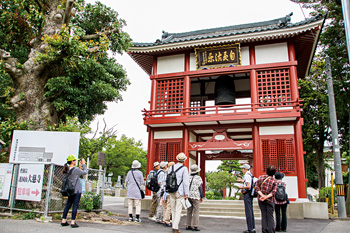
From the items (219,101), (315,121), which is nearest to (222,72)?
(219,101)

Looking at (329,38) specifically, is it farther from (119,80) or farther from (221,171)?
(221,171)

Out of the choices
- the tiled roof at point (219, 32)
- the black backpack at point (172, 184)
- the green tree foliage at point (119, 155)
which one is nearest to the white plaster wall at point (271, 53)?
the tiled roof at point (219, 32)

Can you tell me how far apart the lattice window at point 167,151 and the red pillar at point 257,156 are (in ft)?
11.9

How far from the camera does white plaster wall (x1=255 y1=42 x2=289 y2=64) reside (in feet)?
42.3

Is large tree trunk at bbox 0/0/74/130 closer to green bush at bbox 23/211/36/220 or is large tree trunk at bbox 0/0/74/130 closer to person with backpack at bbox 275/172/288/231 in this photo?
green bush at bbox 23/211/36/220

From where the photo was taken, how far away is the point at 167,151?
13.6m

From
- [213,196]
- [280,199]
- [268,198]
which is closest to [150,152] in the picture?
[280,199]

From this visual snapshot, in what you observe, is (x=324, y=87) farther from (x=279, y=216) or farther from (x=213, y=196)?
(x=279, y=216)

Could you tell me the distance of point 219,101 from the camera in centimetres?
1359

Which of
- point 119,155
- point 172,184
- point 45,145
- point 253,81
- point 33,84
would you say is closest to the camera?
point 172,184

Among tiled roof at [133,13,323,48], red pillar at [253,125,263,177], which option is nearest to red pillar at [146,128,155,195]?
tiled roof at [133,13,323,48]

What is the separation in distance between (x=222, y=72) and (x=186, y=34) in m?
4.68

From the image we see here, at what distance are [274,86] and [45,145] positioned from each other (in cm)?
1017

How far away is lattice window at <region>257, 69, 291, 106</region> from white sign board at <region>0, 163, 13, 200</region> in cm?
997
